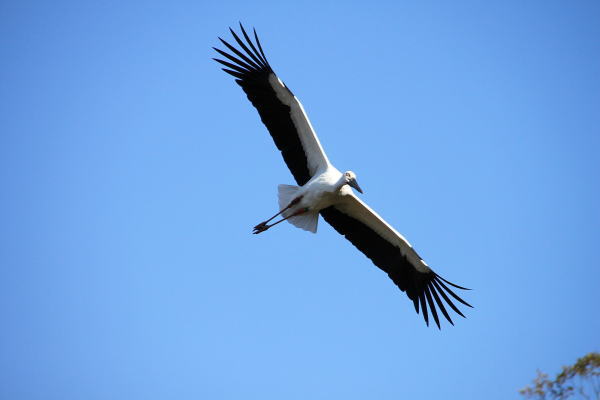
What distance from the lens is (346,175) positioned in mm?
9914

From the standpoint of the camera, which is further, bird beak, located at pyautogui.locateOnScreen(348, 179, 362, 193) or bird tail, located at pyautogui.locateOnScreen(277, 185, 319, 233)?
bird tail, located at pyautogui.locateOnScreen(277, 185, 319, 233)

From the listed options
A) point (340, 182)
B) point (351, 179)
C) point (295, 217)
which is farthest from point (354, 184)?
point (295, 217)

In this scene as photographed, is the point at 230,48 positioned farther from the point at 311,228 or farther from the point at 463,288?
the point at 463,288

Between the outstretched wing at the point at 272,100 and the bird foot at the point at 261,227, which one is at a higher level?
the outstretched wing at the point at 272,100

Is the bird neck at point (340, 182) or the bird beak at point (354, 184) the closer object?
the bird neck at point (340, 182)

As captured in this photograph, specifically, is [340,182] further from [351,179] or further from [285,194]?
[285,194]

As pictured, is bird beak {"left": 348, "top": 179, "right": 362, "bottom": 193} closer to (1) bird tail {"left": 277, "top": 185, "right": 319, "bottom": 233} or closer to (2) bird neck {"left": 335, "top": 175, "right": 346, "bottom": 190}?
(2) bird neck {"left": 335, "top": 175, "right": 346, "bottom": 190}

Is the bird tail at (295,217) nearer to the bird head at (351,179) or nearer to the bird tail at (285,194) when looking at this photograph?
the bird tail at (285,194)

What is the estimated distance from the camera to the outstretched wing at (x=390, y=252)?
1034 centimetres

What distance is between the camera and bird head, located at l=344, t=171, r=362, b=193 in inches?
390

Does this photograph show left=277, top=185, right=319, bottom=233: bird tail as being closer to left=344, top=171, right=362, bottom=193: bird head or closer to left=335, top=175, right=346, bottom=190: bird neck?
left=335, top=175, right=346, bottom=190: bird neck

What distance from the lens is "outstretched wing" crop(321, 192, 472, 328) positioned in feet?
33.9

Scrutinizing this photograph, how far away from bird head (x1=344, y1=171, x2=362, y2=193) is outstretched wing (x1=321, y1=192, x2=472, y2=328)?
0.87ft

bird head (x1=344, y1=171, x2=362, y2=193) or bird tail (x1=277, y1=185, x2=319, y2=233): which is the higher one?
bird head (x1=344, y1=171, x2=362, y2=193)
